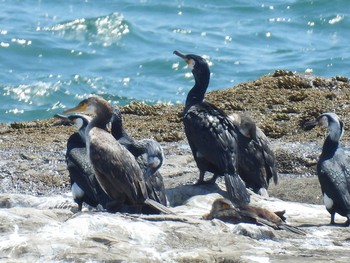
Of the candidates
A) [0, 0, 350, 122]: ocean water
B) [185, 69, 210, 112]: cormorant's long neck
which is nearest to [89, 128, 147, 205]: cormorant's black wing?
[185, 69, 210, 112]: cormorant's long neck

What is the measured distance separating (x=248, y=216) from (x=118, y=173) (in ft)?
3.98

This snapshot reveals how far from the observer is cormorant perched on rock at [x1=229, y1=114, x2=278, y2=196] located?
11141 millimetres

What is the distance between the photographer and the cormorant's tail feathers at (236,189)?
10414mm

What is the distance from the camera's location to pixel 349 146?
12891 mm

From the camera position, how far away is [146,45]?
91.6ft

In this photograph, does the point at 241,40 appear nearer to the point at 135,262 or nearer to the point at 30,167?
the point at 30,167

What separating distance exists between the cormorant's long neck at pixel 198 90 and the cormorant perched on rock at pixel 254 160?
0.73m

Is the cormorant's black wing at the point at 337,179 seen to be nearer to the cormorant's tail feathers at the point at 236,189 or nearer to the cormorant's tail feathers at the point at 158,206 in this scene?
the cormorant's tail feathers at the point at 236,189

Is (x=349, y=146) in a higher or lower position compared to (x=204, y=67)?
lower

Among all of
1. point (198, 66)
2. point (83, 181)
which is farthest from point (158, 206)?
point (198, 66)

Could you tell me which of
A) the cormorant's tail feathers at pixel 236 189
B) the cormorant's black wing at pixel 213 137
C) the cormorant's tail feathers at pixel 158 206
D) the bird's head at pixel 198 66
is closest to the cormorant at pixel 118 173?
the cormorant's tail feathers at pixel 158 206

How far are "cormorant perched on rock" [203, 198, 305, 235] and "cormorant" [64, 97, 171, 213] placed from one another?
0.44 metres

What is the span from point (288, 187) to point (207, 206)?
4.58ft

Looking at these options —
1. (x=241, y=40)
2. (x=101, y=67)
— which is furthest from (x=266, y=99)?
(x=241, y=40)
